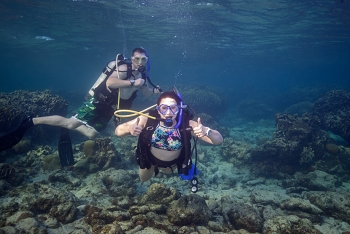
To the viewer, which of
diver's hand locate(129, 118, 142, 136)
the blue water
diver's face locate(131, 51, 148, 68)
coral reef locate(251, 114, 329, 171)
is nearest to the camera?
diver's hand locate(129, 118, 142, 136)

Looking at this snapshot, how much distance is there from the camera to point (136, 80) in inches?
240

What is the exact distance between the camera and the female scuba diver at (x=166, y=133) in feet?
13.5

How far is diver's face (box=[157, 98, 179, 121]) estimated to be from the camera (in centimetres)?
406

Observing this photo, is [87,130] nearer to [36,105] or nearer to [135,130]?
[135,130]

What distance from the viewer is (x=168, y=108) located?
406 cm

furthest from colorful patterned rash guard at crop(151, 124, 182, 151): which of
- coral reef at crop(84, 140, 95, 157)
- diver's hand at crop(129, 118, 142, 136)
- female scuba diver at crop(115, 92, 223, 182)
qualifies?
coral reef at crop(84, 140, 95, 157)

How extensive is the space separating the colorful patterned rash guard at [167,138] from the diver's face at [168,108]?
1.04 feet

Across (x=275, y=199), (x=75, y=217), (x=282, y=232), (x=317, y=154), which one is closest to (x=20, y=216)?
(x=75, y=217)

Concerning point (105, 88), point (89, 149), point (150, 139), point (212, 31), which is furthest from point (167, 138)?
point (212, 31)

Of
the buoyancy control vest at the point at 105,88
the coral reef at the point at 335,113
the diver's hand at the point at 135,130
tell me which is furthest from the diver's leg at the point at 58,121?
the coral reef at the point at 335,113

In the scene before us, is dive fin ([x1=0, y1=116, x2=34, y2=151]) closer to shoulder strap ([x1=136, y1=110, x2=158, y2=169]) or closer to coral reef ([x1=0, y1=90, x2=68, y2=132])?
shoulder strap ([x1=136, y1=110, x2=158, y2=169])

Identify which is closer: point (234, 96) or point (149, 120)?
point (149, 120)

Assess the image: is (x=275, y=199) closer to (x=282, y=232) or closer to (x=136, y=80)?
(x=282, y=232)

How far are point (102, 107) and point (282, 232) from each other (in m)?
6.18
